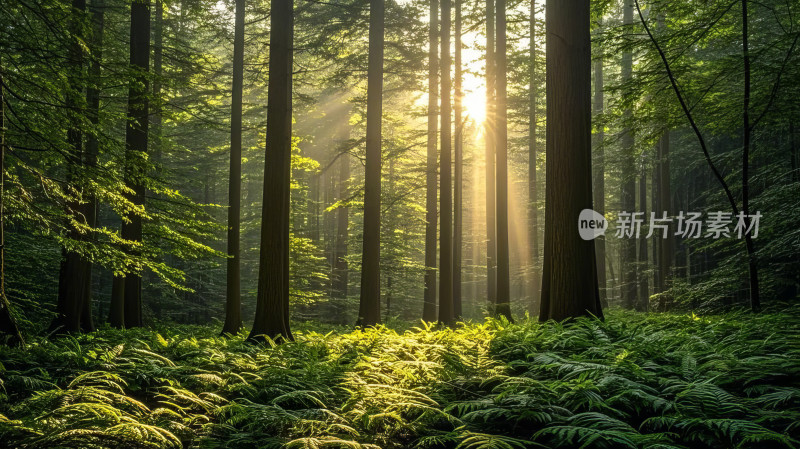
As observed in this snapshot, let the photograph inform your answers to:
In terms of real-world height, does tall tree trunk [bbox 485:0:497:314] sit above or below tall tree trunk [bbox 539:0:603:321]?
above

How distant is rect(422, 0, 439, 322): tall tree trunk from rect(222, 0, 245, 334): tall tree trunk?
710cm

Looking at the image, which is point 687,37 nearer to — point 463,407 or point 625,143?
point 463,407

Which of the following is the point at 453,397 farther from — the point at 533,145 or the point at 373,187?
the point at 533,145

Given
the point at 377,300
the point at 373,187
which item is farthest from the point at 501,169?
the point at 377,300

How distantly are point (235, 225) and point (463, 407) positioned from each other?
12968 mm

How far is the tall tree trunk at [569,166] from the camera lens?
7.21 meters

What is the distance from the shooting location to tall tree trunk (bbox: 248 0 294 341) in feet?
30.7

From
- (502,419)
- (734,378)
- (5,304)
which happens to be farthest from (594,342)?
(5,304)

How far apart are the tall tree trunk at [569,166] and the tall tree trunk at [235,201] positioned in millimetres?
10308

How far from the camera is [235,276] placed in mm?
15102

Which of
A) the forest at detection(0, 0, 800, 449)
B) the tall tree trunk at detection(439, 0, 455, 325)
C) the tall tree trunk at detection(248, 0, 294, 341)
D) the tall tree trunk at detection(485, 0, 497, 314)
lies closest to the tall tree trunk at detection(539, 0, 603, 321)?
the forest at detection(0, 0, 800, 449)

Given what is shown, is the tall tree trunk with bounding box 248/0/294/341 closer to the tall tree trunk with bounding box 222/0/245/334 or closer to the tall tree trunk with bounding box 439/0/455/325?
the tall tree trunk with bounding box 222/0/245/334

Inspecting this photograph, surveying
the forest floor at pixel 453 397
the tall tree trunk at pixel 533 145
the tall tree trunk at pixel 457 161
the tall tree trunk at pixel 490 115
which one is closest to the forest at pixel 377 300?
the forest floor at pixel 453 397

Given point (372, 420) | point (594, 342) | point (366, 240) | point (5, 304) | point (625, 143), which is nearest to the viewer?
point (372, 420)
